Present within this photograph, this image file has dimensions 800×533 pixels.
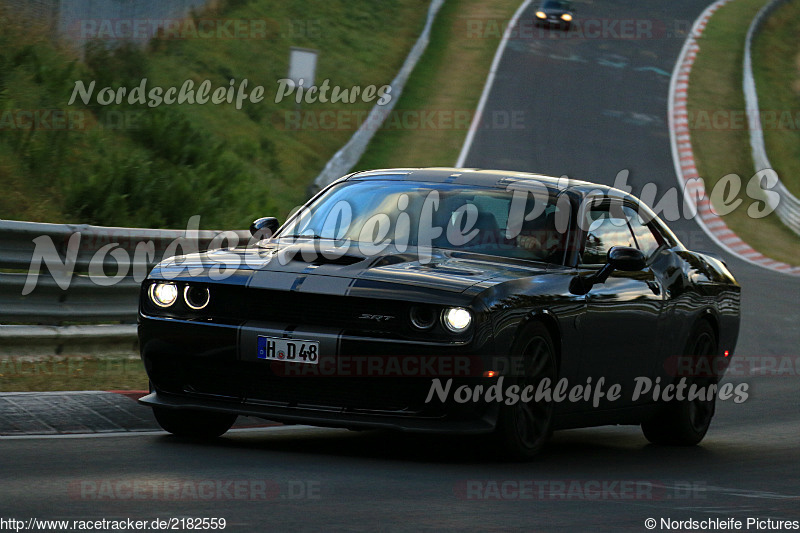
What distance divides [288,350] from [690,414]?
140 inches

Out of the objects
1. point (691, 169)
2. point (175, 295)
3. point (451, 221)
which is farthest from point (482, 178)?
point (691, 169)

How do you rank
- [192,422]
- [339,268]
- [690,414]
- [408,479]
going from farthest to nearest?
[690,414], [192,422], [339,268], [408,479]

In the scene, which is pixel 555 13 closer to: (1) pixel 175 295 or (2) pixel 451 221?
(2) pixel 451 221

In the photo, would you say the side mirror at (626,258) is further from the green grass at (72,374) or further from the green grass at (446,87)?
the green grass at (446,87)

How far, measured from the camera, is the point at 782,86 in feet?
151

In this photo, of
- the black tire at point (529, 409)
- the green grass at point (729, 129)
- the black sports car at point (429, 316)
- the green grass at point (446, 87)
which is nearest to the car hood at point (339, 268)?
the black sports car at point (429, 316)

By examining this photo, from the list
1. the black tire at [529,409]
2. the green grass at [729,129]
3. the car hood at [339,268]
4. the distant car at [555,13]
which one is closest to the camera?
the car hood at [339,268]

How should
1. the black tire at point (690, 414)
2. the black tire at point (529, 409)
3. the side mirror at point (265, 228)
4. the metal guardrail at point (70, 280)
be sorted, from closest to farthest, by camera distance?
1. the black tire at point (529, 409)
2. the side mirror at point (265, 228)
3. the black tire at point (690, 414)
4. the metal guardrail at point (70, 280)

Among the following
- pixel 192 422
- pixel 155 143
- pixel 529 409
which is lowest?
pixel 155 143

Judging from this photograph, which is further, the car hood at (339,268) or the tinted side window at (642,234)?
the tinted side window at (642,234)

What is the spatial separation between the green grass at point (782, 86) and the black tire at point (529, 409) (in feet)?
93.6

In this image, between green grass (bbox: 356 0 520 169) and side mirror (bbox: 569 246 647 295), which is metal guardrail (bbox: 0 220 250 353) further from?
green grass (bbox: 356 0 520 169)

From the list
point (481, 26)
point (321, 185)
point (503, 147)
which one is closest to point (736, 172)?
point (503, 147)

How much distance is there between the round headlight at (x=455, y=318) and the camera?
697cm
